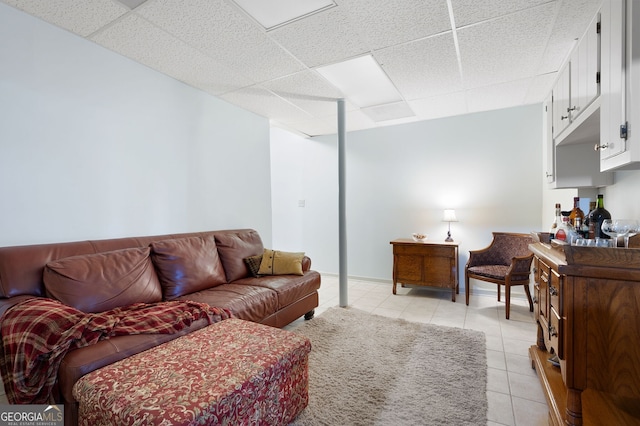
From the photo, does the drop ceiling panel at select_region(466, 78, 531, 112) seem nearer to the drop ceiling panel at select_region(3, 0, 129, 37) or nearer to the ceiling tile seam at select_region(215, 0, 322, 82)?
the ceiling tile seam at select_region(215, 0, 322, 82)

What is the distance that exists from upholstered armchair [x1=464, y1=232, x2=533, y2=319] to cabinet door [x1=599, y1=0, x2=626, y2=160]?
203cm

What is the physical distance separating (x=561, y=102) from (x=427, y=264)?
2.25 metres

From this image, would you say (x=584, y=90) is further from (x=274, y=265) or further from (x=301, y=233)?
(x=301, y=233)

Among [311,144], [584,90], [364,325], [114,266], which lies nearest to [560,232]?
[584,90]

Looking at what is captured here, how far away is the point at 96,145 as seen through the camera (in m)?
2.25

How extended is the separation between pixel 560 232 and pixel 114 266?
3019mm

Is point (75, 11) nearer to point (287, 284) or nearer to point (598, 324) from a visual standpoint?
point (287, 284)

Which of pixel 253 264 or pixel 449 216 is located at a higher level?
pixel 449 216

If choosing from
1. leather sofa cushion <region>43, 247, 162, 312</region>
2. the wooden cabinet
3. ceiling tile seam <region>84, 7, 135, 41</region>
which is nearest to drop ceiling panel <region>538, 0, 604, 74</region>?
the wooden cabinet

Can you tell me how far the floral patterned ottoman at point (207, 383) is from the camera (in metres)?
1.05

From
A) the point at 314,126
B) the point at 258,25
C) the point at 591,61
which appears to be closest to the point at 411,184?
the point at 314,126

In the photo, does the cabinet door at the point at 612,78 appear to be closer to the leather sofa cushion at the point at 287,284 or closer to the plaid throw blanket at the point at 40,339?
the leather sofa cushion at the point at 287,284

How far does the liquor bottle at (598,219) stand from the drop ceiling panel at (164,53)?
3.05 meters

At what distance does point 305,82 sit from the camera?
2.99 meters
